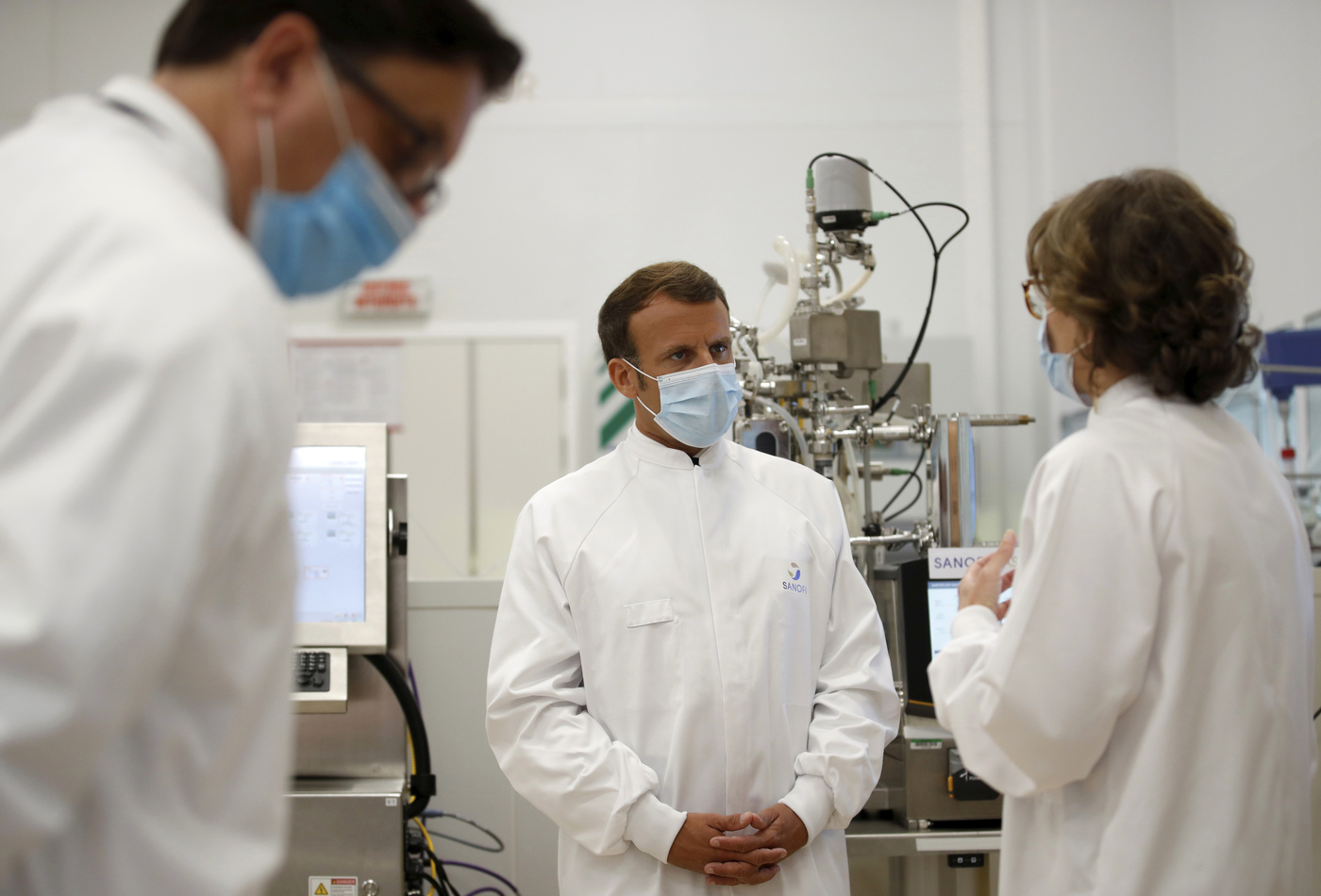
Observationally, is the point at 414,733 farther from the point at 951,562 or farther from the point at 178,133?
the point at 178,133

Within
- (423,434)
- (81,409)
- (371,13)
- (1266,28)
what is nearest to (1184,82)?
(1266,28)

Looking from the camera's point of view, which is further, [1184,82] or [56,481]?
[1184,82]

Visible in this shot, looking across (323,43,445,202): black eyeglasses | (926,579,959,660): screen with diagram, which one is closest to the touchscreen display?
(926,579,959,660): screen with diagram

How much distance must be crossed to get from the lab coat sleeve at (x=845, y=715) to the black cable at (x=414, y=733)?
77 centimetres

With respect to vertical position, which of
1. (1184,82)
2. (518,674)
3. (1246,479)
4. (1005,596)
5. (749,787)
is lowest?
(749,787)

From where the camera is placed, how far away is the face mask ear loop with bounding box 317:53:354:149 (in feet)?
2.15

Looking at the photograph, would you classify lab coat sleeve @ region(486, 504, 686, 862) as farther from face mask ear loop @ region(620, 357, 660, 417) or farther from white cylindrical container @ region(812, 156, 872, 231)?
white cylindrical container @ region(812, 156, 872, 231)

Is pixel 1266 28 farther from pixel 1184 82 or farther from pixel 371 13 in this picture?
pixel 371 13

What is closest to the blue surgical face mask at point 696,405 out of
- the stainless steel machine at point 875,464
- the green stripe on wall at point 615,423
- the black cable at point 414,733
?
the stainless steel machine at point 875,464

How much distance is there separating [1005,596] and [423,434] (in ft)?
9.19

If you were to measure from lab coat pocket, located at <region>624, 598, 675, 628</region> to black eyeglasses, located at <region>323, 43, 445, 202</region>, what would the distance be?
887mm

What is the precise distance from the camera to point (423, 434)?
12.3ft

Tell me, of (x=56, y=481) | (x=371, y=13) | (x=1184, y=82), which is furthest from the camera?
(x=1184, y=82)

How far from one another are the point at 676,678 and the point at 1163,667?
714 mm
